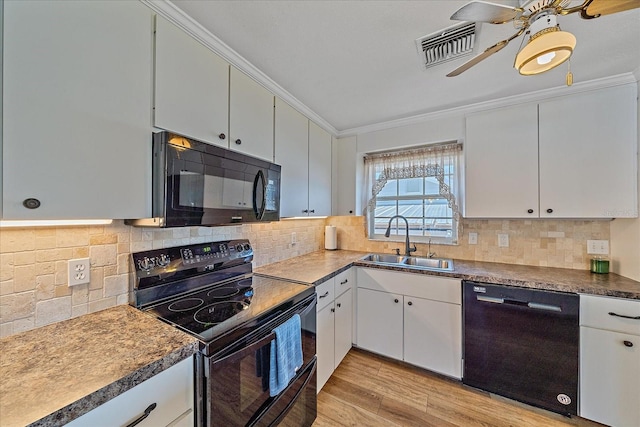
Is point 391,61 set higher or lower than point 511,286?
higher

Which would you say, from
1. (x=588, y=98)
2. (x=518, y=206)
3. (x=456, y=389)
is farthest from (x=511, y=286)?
(x=588, y=98)

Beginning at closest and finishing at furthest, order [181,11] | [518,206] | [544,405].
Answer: [181,11] → [544,405] → [518,206]

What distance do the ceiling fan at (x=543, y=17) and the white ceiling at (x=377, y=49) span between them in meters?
0.26

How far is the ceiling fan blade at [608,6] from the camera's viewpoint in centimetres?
87

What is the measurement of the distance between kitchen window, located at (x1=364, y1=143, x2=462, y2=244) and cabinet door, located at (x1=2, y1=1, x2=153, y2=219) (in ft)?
7.47

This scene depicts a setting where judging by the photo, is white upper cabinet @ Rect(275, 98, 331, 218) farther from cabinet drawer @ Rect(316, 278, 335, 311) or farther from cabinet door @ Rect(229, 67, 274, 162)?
cabinet drawer @ Rect(316, 278, 335, 311)

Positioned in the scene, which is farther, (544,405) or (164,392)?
(544,405)

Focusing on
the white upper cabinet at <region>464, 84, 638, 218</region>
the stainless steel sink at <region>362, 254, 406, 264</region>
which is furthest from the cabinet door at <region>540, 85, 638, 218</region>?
the stainless steel sink at <region>362, 254, 406, 264</region>

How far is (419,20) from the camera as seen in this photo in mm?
1219

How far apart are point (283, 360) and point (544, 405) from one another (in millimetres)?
1865

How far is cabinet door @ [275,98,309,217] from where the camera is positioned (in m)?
1.91

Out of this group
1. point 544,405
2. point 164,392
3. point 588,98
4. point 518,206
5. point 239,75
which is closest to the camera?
point 164,392

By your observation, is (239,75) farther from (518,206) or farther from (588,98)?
(588,98)

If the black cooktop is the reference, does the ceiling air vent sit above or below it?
above
